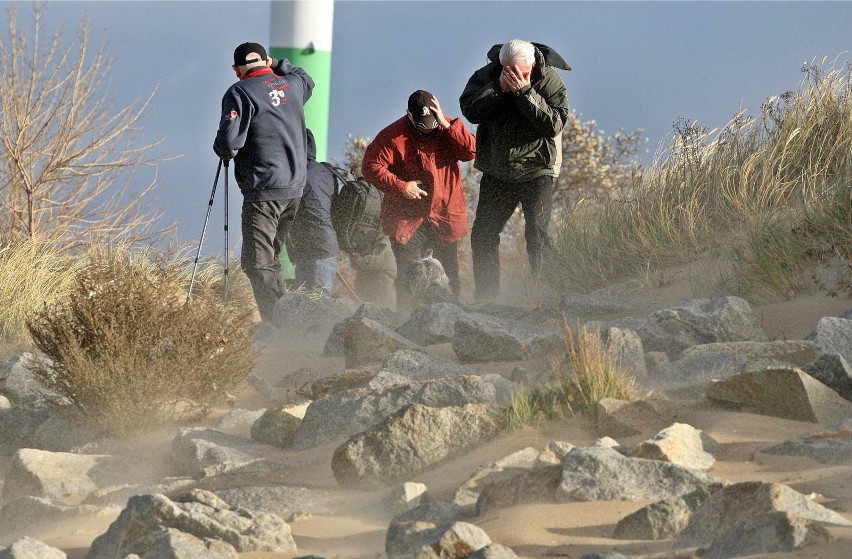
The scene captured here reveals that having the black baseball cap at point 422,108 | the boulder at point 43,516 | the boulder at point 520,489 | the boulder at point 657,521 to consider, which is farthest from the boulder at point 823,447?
the black baseball cap at point 422,108

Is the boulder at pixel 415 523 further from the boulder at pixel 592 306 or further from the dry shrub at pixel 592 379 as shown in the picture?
the boulder at pixel 592 306

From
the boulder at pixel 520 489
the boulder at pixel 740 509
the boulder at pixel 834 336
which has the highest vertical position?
the boulder at pixel 834 336

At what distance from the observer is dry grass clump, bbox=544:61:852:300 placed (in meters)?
9.40

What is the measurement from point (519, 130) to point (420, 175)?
94 cm

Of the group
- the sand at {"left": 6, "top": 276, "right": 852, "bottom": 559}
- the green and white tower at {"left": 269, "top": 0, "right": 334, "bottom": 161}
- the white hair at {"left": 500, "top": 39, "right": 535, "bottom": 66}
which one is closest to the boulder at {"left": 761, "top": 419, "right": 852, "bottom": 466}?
the sand at {"left": 6, "top": 276, "right": 852, "bottom": 559}

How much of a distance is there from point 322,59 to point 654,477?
36.4 ft

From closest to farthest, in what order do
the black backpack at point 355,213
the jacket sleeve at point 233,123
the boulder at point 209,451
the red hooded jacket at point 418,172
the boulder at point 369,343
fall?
the boulder at point 209,451 < the boulder at point 369,343 < the jacket sleeve at point 233,123 < the red hooded jacket at point 418,172 < the black backpack at point 355,213

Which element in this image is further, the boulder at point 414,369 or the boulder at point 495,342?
the boulder at point 495,342

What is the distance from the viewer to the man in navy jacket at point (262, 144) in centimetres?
818

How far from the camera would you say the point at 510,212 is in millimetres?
9078

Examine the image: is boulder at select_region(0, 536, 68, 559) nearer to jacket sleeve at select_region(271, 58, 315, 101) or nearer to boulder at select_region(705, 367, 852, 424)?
boulder at select_region(705, 367, 852, 424)

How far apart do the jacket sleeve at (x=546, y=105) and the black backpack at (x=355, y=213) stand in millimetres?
1965

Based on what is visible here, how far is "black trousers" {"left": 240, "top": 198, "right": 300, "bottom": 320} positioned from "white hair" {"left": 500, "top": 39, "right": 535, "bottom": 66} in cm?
189

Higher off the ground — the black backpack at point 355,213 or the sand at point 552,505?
the black backpack at point 355,213
